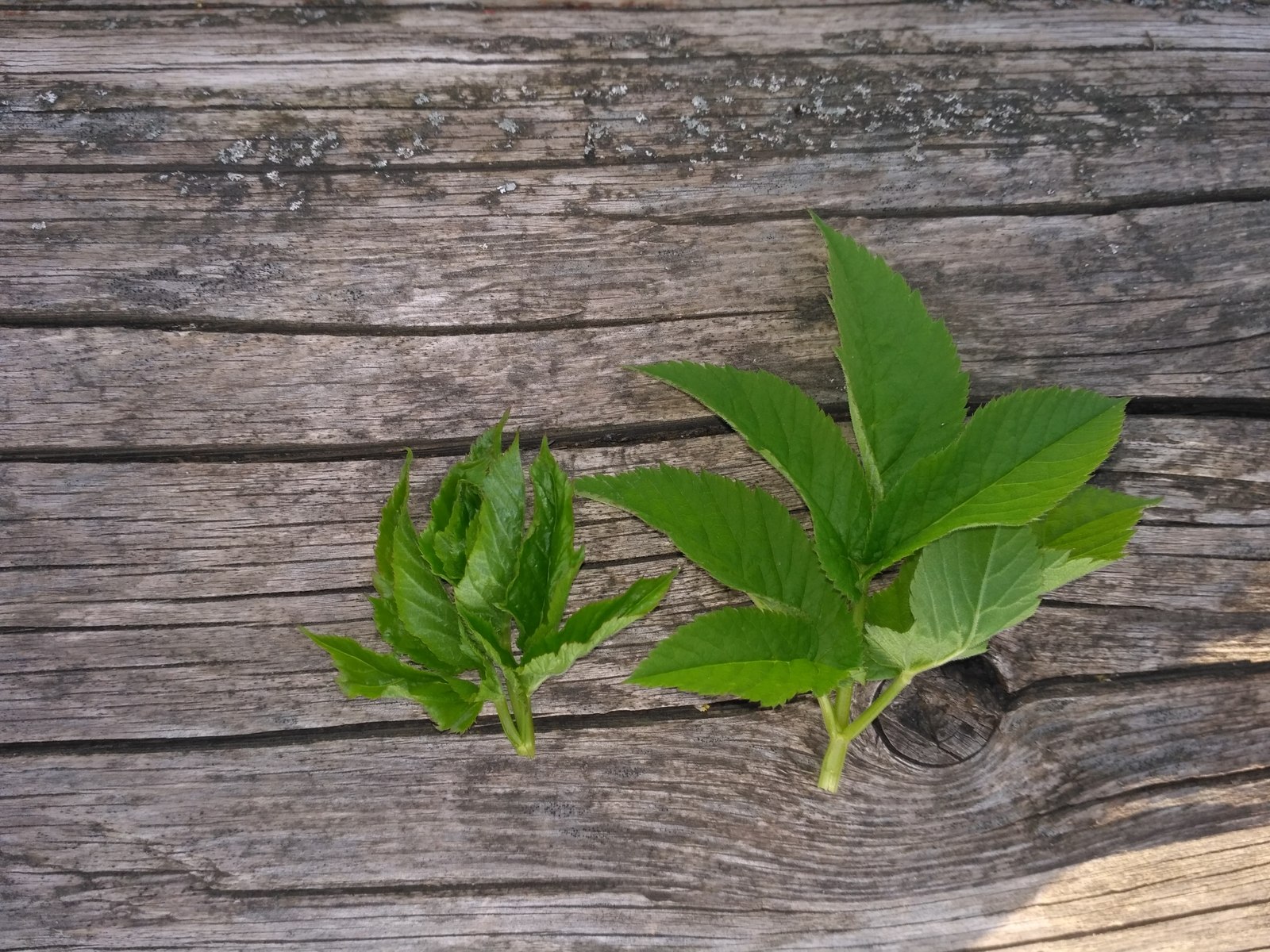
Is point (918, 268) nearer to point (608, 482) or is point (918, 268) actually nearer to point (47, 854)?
point (608, 482)

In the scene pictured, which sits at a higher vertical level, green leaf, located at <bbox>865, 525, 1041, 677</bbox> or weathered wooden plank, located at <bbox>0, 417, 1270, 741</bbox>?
green leaf, located at <bbox>865, 525, 1041, 677</bbox>

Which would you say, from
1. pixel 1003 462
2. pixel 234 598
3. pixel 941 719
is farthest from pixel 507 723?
pixel 1003 462

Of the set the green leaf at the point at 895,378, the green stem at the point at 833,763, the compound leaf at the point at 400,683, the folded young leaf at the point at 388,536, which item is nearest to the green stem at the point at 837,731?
the green stem at the point at 833,763

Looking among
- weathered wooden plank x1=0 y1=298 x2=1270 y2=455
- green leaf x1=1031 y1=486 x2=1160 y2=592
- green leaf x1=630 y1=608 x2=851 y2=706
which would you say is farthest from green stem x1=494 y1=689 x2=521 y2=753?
green leaf x1=1031 y1=486 x2=1160 y2=592

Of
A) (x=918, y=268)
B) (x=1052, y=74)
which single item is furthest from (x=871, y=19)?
(x=918, y=268)

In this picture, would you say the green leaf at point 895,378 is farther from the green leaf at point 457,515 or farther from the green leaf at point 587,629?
the green leaf at point 457,515

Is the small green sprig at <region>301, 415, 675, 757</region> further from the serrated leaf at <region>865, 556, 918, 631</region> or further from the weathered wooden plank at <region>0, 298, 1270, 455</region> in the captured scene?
the serrated leaf at <region>865, 556, 918, 631</region>
